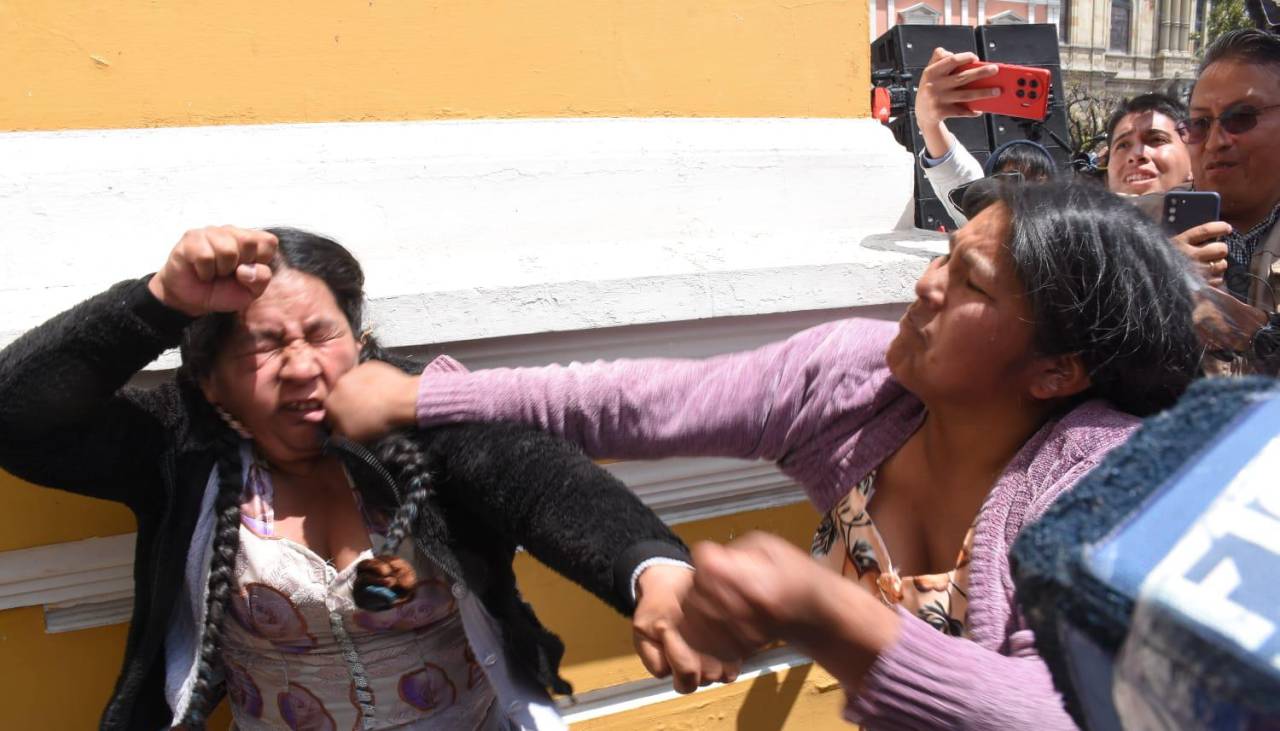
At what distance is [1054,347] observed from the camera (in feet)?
4.03

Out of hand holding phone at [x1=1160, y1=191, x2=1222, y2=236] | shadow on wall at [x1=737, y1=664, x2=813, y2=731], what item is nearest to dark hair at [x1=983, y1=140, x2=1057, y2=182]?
hand holding phone at [x1=1160, y1=191, x2=1222, y2=236]

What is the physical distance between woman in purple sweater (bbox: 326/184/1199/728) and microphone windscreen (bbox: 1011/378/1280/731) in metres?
0.39

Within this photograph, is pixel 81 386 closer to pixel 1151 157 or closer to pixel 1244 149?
pixel 1244 149

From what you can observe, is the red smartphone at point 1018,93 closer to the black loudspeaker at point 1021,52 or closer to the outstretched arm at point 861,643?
the outstretched arm at point 861,643

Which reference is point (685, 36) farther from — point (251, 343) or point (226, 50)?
point (251, 343)

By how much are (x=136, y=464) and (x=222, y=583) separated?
253 mm

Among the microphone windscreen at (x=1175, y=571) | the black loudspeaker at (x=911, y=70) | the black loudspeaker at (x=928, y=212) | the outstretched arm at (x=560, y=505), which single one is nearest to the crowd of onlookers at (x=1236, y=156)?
the outstretched arm at (x=560, y=505)

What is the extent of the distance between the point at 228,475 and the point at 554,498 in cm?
55

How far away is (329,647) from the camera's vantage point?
153 centimetres

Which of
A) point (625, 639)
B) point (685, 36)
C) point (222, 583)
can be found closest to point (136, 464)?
point (222, 583)

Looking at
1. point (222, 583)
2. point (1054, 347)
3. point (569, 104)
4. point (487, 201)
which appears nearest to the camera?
point (1054, 347)

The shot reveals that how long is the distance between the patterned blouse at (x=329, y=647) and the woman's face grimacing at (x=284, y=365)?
0.31ft

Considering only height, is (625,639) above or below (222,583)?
below

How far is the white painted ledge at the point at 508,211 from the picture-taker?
180cm
